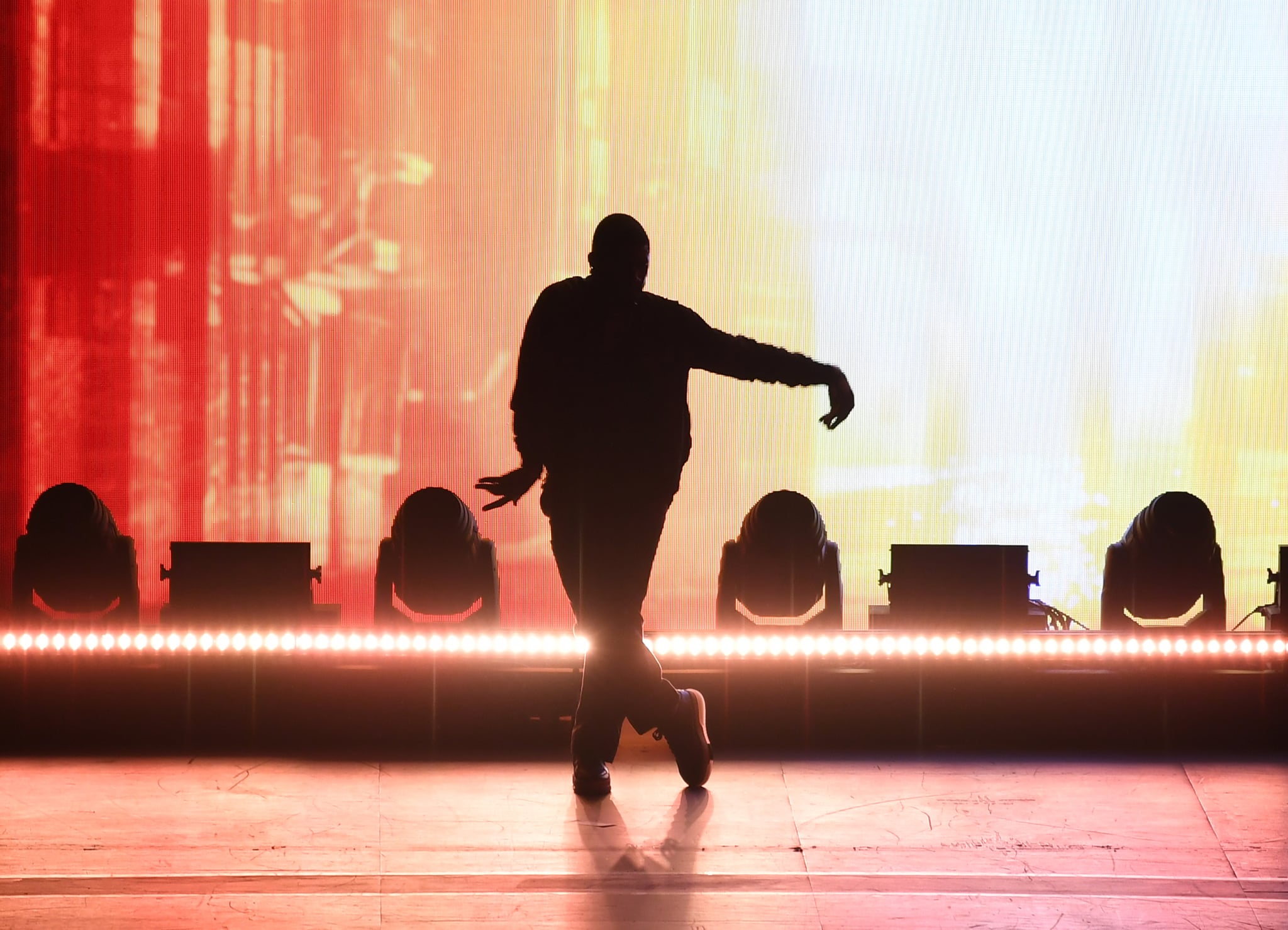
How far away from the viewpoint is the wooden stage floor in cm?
200

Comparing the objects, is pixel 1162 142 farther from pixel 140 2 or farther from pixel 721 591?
pixel 140 2

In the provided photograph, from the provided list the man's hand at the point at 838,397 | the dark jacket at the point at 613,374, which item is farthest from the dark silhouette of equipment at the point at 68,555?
the man's hand at the point at 838,397

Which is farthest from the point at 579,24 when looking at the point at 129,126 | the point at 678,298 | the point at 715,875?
the point at 715,875

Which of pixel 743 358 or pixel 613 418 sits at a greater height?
pixel 743 358

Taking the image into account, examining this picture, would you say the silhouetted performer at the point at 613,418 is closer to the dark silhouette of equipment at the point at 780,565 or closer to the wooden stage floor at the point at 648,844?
the wooden stage floor at the point at 648,844

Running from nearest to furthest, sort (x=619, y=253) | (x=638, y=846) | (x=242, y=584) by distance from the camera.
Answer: (x=638, y=846), (x=619, y=253), (x=242, y=584)

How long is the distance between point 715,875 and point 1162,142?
4.11m

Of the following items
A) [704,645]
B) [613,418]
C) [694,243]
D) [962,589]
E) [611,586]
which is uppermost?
[694,243]

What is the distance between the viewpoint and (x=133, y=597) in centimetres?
340

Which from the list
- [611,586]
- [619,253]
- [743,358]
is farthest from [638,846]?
[619,253]

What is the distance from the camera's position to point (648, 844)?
2.31 meters

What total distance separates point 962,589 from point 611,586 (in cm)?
118

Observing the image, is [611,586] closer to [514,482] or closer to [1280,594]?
[514,482]

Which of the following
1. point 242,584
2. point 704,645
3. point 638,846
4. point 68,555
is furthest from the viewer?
point 68,555
